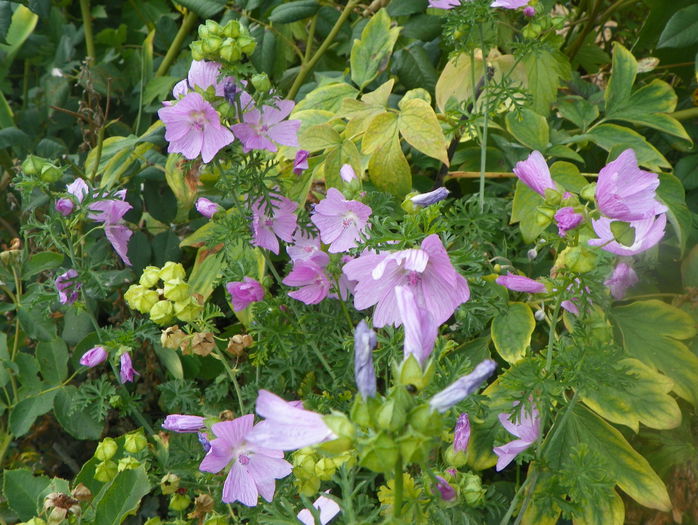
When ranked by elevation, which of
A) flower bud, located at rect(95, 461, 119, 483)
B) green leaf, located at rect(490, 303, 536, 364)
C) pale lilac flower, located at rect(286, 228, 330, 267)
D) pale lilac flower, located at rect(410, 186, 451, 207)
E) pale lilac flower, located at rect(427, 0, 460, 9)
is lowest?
flower bud, located at rect(95, 461, 119, 483)

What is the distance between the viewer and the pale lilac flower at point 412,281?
2.19 feet

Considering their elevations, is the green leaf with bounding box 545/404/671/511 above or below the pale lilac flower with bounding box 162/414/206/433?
below

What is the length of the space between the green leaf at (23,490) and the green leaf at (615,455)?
538 mm

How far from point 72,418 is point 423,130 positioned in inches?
23.0

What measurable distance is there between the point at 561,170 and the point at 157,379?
2.16ft

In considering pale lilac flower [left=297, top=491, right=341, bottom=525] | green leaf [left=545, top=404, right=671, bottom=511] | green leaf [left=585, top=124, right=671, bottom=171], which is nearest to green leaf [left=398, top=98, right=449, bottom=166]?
green leaf [left=585, top=124, right=671, bottom=171]

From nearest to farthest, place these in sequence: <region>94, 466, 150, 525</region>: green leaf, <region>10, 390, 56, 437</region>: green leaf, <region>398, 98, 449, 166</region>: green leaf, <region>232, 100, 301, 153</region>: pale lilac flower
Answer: <region>94, 466, 150, 525</region>: green leaf < <region>232, 100, 301, 153</region>: pale lilac flower < <region>398, 98, 449, 166</region>: green leaf < <region>10, 390, 56, 437</region>: green leaf

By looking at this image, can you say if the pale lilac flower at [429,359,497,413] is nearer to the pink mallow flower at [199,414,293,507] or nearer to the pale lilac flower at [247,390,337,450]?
the pale lilac flower at [247,390,337,450]

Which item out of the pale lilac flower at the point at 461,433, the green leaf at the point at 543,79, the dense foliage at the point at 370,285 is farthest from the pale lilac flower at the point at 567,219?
the green leaf at the point at 543,79

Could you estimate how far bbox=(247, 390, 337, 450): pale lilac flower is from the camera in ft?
1.52

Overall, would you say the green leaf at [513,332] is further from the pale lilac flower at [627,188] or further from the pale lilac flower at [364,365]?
the pale lilac flower at [364,365]

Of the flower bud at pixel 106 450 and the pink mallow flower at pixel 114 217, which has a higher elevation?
the pink mallow flower at pixel 114 217

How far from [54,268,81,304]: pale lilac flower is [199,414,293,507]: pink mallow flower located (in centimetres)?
29

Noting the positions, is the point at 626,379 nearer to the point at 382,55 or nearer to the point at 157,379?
the point at 382,55
